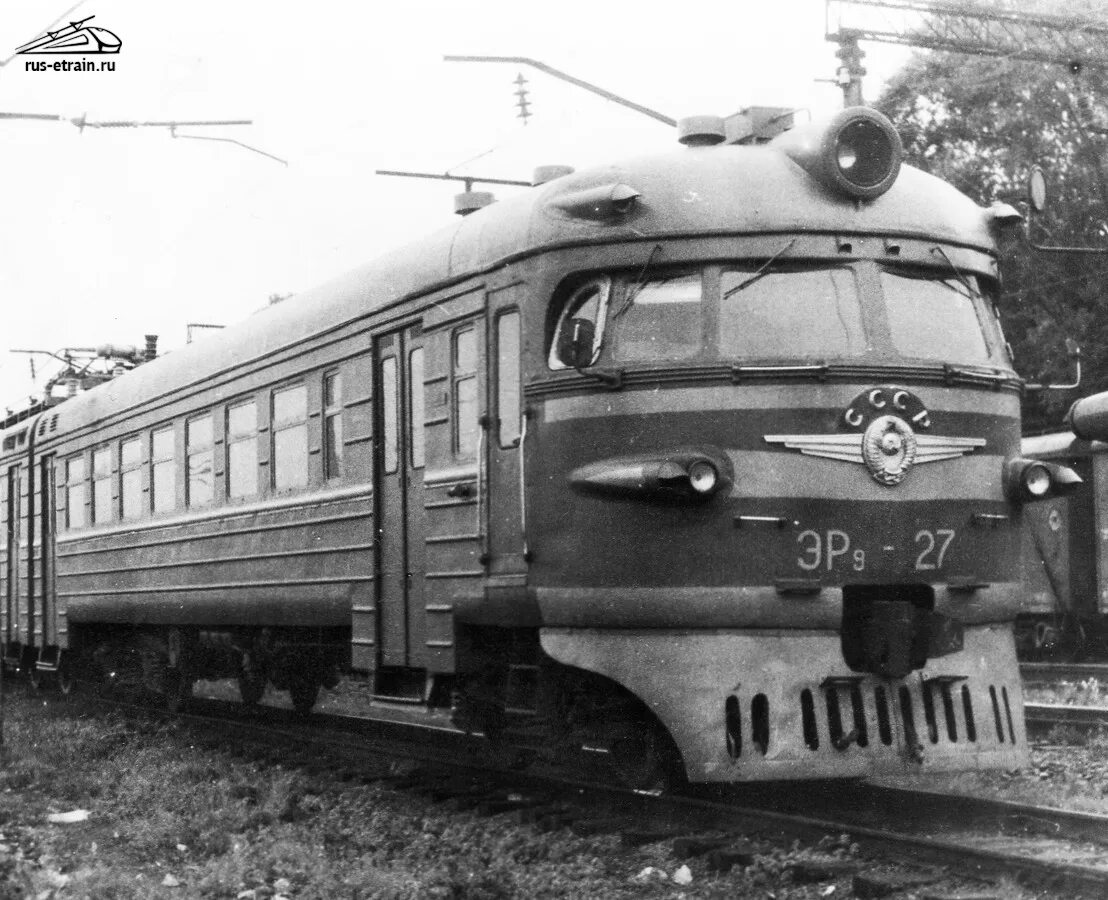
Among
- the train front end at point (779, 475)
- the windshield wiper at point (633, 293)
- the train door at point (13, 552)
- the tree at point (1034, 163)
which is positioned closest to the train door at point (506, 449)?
the train front end at point (779, 475)

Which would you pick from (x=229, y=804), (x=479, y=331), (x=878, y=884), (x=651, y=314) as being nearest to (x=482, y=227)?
(x=479, y=331)

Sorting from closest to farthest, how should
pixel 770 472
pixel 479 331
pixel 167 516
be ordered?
1. pixel 770 472
2. pixel 479 331
3. pixel 167 516

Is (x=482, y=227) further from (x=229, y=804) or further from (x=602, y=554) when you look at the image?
(x=229, y=804)

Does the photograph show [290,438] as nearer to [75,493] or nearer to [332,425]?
[332,425]

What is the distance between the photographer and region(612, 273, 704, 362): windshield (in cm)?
801

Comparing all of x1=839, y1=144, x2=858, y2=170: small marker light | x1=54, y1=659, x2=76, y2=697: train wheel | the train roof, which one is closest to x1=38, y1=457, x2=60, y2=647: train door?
x1=54, y1=659, x2=76, y2=697: train wheel

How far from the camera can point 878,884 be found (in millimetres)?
6523

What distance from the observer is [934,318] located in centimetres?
835

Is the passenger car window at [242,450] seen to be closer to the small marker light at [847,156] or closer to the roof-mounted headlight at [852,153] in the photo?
the roof-mounted headlight at [852,153]

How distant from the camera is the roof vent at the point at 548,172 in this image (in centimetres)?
936

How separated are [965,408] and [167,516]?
7.53 metres

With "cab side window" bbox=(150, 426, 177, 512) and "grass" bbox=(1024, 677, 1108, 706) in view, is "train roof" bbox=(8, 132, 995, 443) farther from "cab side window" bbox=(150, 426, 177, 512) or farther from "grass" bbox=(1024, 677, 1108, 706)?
"grass" bbox=(1024, 677, 1108, 706)

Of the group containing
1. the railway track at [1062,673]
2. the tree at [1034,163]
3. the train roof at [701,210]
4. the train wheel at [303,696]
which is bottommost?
the railway track at [1062,673]

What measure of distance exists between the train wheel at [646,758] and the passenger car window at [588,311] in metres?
1.81
